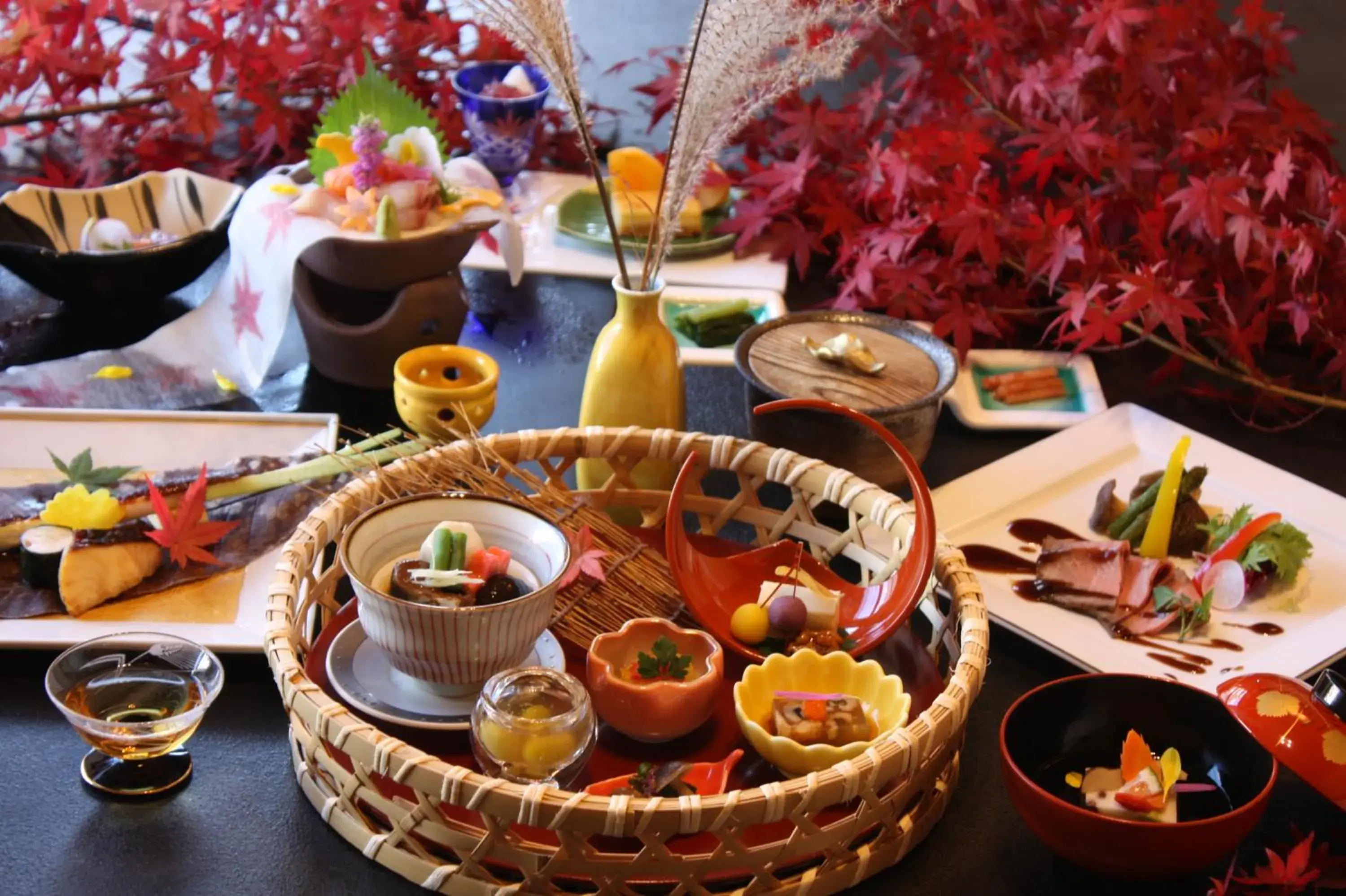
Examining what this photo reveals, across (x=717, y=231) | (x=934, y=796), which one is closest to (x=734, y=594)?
(x=934, y=796)

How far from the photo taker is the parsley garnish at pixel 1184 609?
114 cm

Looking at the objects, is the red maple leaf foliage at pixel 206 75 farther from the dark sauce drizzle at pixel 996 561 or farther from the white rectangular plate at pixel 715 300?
the dark sauce drizzle at pixel 996 561

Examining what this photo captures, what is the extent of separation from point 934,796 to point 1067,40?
1.26 m

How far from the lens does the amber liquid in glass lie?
893mm

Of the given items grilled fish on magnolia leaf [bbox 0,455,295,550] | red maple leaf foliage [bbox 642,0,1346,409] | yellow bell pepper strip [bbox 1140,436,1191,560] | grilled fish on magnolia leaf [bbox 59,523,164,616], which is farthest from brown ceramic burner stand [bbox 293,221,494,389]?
yellow bell pepper strip [bbox 1140,436,1191,560]

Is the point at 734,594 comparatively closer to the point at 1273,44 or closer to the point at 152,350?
the point at 152,350

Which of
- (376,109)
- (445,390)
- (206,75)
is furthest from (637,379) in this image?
(206,75)

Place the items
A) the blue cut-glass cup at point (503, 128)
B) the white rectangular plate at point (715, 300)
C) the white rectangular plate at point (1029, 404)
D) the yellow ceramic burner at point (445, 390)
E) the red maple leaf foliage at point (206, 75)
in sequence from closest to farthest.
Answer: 1. the yellow ceramic burner at point (445, 390)
2. the white rectangular plate at point (1029, 404)
3. the white rectangular plate at point (715, 300)
4. the red maple leaf foliage at point (206, 75)
5. the blue cut-glass cup at point (503, 128)

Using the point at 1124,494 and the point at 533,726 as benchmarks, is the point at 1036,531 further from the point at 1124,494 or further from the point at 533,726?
the point at 533,726

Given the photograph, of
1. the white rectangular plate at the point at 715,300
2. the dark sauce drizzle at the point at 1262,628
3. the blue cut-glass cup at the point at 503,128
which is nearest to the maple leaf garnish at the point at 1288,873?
the dark sauce drizzle at the point at 1262,628

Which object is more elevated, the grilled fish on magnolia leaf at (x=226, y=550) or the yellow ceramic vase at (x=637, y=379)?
the yellow ceramic vase at (x=637, y=379)

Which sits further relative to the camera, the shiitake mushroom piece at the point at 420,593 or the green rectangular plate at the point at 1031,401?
the green rectangular plate at the point at 1031,401

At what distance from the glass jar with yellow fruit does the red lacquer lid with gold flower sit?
0.45 metres

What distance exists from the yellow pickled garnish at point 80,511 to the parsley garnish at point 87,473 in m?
0.08
